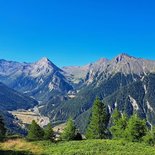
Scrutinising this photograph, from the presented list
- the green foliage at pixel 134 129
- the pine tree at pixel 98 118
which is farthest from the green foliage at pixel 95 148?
the pine tree at pixel 98 118

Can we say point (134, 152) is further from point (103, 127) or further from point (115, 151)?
point (103, 127)

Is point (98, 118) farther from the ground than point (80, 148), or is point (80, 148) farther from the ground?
point (98, 118)

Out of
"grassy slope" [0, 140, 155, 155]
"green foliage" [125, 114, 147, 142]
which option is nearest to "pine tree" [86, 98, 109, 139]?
"green foliage" [125, 114, 147, 142]

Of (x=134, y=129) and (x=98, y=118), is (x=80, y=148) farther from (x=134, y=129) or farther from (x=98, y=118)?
(x=98, y=118)

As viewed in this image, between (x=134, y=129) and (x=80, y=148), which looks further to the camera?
(x=134, y=129)

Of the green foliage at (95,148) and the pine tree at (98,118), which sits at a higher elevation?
the pine tree at (98,118)

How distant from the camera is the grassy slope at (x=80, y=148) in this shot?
6031 cm

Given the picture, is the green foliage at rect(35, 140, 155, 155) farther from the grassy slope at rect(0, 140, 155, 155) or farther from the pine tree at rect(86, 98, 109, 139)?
the pine tree at rect(86, 98, 109, 139)

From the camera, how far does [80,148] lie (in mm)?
64625

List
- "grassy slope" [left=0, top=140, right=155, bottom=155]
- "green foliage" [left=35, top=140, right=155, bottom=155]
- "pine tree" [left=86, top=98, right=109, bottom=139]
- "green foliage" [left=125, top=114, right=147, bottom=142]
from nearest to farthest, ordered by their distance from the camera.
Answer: "green foliage" [left=35, top=140, right=155, bottom=155], "grassy slope" [left=0, top=140, right=155, bottom=155], "green foliage" [left=125, top=114, right=147, bottom=142], "pine tree" [left=86, top=98, right=109, bottom=139]

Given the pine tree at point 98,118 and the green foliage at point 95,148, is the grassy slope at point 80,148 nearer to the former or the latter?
the green foliage at point 95,148

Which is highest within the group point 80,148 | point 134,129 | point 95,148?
point 134,129

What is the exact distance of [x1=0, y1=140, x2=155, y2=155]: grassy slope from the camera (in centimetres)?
6031

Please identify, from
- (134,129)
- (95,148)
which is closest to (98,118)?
(134,129)
